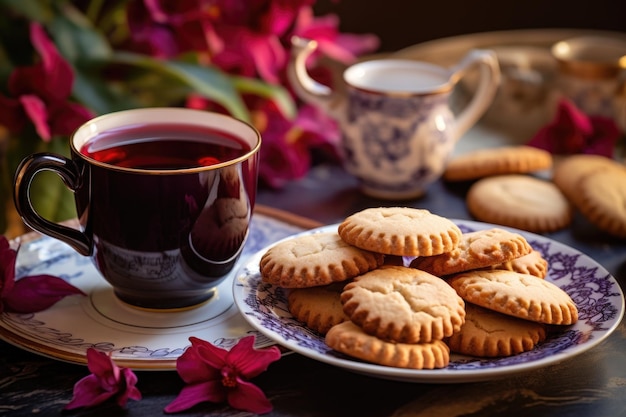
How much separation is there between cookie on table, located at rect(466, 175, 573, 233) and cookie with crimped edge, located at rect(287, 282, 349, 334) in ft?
1.32

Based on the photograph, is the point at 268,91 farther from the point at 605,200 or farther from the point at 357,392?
the point at 357,392

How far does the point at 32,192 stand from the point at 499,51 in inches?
34.0

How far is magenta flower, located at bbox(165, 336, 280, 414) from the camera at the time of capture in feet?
2.23

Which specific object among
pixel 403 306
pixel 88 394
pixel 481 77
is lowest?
pixel 88 394

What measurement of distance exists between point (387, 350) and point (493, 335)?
0.36 feet

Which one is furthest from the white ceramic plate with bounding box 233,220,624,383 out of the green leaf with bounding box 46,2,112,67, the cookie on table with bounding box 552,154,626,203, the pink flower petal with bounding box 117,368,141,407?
the green leaf with bounding box 46,2,112,67

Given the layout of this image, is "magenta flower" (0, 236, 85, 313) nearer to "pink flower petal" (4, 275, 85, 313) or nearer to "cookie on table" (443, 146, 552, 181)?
"pink flower petal" (4, 275, 85, 313)

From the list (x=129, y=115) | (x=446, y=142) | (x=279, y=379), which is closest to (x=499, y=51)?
(x=446, y=142)

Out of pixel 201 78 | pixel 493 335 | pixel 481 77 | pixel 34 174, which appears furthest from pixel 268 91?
pixel 493 335

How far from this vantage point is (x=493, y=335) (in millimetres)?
697

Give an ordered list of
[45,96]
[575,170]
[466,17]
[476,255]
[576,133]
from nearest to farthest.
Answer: [476,255]
[45,96]
[575,170]
[576,133]
[466,17]

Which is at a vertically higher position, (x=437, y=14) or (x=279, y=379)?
(x=437, y=14)

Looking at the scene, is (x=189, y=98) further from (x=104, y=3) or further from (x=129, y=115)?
(x=129, y=115)

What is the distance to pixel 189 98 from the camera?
1214 millimetres
